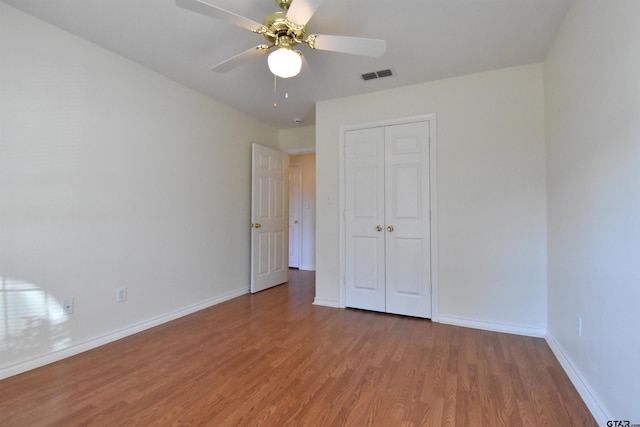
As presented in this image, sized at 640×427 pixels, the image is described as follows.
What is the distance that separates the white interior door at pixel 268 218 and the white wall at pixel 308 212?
1.31 metres

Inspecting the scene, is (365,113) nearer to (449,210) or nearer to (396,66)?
(396,66)

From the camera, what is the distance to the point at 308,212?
607 centimetres

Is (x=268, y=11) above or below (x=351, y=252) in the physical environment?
above

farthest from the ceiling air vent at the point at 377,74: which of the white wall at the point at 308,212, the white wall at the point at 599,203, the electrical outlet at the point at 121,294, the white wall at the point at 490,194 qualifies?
the white wall at the point at 308,212

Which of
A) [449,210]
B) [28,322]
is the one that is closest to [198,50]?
[28,322]

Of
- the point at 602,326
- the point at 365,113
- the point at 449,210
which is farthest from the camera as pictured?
the point at 365,113

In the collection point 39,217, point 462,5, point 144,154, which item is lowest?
point 39,217

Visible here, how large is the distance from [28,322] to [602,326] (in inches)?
140

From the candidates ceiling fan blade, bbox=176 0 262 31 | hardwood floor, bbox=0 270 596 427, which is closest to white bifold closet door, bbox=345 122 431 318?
hardwood floor, bbox=0 270 596 427

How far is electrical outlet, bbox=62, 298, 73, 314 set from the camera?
224cm

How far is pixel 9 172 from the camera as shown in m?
1.97

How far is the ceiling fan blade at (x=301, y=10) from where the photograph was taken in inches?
58.4

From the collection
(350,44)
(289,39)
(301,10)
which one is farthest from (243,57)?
(350,44)

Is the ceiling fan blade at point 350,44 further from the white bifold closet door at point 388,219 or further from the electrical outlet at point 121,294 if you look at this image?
the electrical outlet at point 121,294
